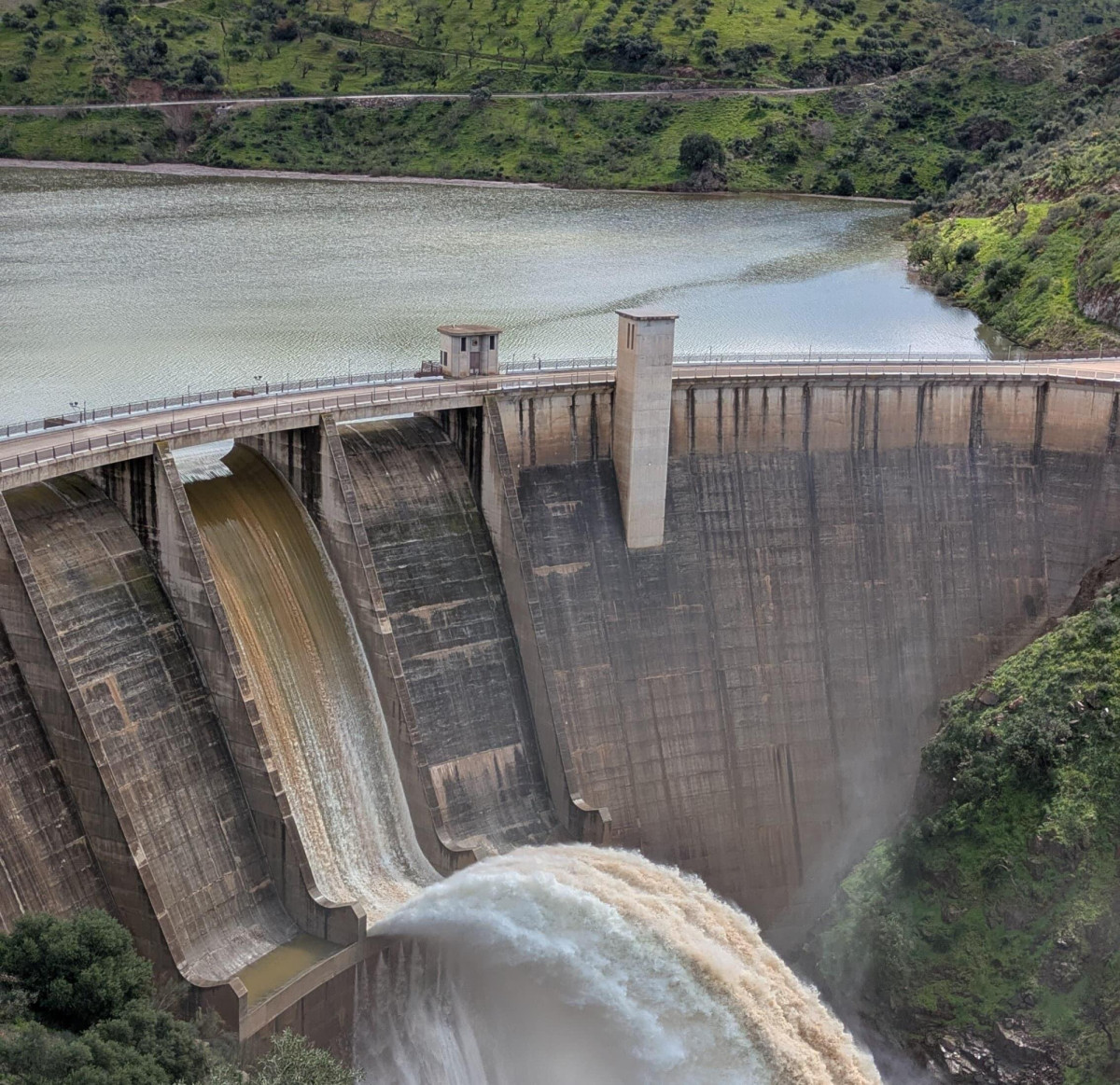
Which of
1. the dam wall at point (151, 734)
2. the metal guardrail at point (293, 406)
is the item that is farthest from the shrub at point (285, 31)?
the dam wall at point (151, 734)

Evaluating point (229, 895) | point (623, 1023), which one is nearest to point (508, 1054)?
point (623, 1023)

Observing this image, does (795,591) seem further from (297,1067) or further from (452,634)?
(297,1067)

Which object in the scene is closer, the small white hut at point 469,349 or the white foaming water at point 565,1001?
the white foaming water at point 565,1001

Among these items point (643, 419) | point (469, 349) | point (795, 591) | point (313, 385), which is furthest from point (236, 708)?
point (795, 591)

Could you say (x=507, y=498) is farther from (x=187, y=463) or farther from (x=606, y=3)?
(x=606, y=3)

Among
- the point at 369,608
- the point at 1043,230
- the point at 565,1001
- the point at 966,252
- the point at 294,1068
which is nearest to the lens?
the point at 294,1068

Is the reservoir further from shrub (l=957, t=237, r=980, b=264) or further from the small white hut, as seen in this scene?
the small white hut

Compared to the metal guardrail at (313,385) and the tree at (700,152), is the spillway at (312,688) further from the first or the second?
the tree at (700,152)
